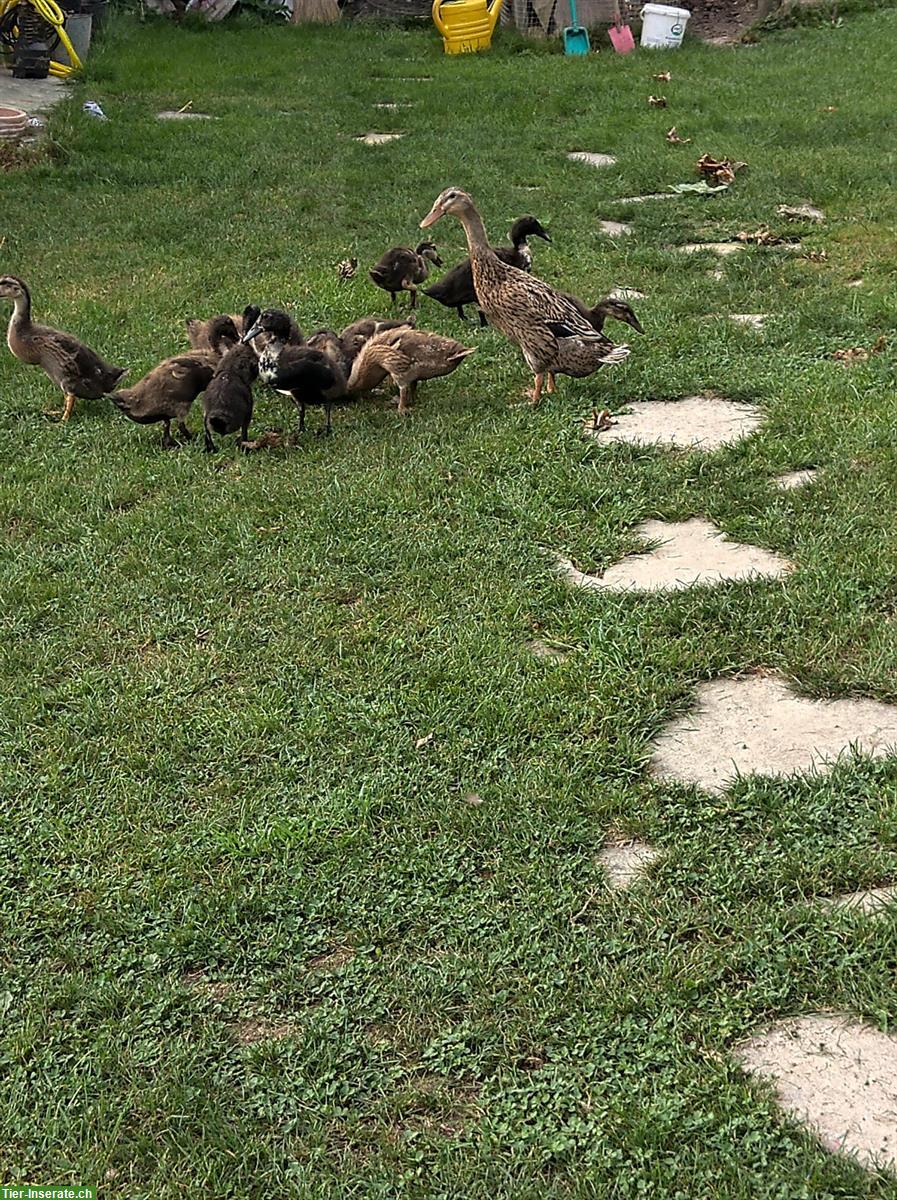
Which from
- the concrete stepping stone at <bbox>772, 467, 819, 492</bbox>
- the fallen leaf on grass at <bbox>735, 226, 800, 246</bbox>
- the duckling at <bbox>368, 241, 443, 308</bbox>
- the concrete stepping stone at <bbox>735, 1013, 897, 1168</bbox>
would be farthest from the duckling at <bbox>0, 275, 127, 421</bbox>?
the concrete stepping stone at <bbox>735, 1013, 897, 1168</bbox>

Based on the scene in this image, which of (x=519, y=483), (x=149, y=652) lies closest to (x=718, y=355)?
(x=519, y=483)

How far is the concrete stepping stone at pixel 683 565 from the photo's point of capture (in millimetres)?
4188

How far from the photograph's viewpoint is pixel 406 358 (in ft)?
19.3

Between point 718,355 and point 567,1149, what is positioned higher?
point 718,355

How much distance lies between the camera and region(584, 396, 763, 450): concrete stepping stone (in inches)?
209

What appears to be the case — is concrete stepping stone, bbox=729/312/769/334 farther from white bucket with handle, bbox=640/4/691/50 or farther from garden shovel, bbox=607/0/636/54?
white bucket with handle, bbox=640/4/691/50

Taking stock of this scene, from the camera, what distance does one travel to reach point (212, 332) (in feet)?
20.5

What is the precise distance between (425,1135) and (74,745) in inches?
69.0

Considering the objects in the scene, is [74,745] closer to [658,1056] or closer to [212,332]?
[658,1056]

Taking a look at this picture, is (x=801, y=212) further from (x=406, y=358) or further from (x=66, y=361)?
(x=66, y=361)

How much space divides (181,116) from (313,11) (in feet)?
21.4

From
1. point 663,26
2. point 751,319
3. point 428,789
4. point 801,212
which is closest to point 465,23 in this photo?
point 663,26

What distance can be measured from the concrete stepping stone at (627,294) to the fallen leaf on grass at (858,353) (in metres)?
1.47

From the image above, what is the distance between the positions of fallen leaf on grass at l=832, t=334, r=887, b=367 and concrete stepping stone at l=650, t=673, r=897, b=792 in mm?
3047
